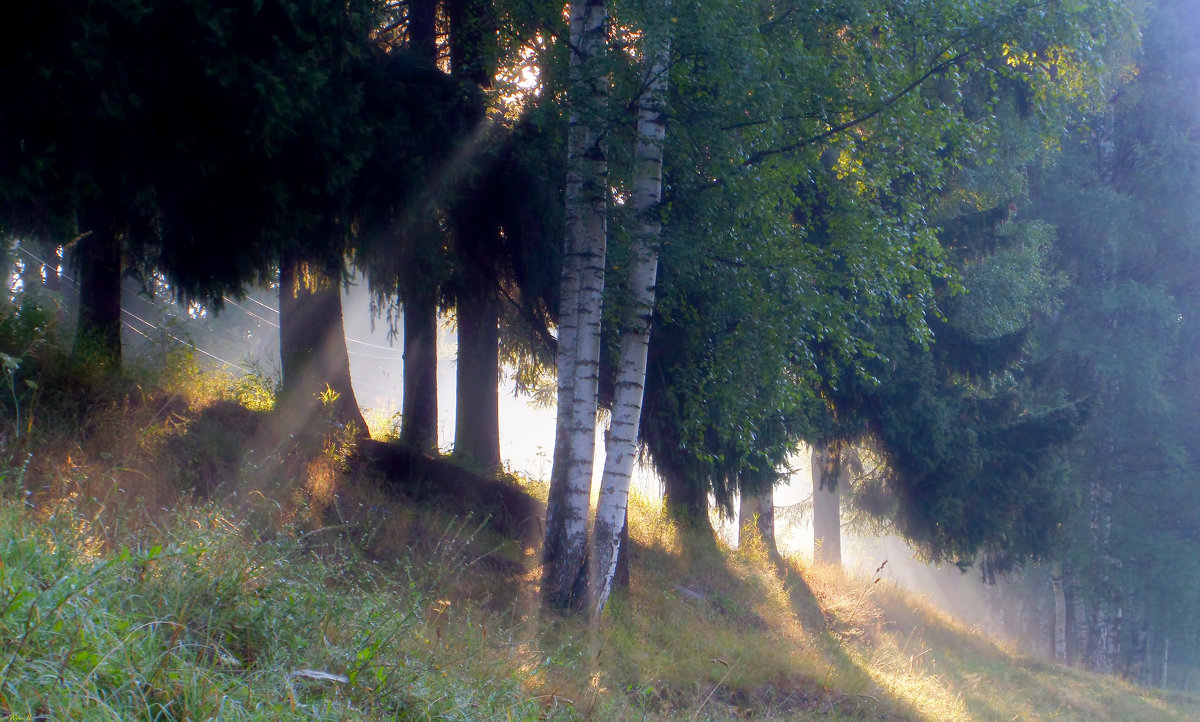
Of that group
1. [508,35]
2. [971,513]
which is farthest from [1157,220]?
[508,35]

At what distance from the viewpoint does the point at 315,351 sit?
34.0 feet

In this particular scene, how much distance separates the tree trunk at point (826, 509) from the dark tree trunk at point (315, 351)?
9.50 m

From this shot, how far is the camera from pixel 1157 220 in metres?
20.4

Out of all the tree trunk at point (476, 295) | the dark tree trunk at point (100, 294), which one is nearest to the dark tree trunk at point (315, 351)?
the tree trunk at point (476, 295)

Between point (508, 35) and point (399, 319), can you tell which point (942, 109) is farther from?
point (399, 319)

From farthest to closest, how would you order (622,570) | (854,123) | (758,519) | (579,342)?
(758,519), (622,570), (579,342), (854,123)

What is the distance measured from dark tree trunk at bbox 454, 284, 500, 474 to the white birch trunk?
3072 mm

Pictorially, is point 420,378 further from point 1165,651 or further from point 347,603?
point 1165,651

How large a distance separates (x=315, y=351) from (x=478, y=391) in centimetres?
220

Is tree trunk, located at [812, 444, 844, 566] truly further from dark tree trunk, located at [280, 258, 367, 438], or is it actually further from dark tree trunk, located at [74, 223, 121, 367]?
dark tree trunk, located at [74, 223, 121, 367]

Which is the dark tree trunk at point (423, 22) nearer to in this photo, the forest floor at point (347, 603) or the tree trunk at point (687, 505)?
the forest floor at point (347, 603)

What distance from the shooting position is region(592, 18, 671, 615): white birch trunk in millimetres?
8039

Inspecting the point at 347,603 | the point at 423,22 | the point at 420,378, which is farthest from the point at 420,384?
the point at 347,603

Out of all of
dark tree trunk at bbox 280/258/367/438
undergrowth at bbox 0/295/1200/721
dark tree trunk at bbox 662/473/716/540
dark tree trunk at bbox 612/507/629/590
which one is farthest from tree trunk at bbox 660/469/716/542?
dark tree trunk at bbox 280/258/367/438
